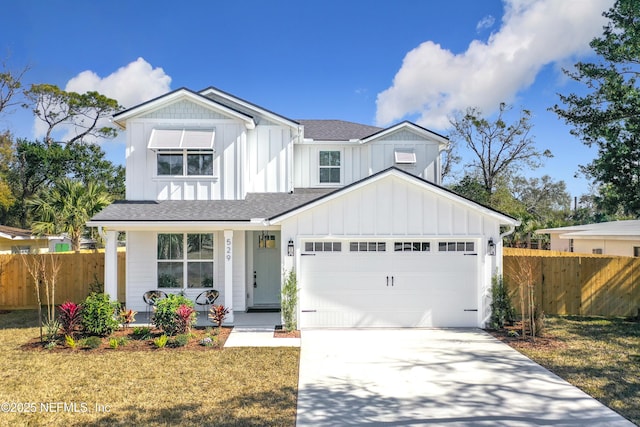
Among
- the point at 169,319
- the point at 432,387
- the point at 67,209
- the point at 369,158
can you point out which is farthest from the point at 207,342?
the point at 67,209

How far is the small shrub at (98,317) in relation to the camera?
9.66 m

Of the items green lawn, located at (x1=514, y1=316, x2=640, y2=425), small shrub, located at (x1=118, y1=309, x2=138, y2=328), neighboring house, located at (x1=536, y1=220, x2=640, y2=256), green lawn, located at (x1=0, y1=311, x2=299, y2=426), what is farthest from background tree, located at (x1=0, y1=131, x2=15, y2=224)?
neighboring house, located at (x1=536, y1=220, x2=640, y2=256)

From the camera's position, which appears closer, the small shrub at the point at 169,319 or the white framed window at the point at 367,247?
the small shrub at the point at 169,319

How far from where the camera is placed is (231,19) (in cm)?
1533

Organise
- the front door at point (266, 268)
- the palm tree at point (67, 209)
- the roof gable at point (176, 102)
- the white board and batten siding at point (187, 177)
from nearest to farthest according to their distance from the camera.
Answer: the roof gable at point (176, 102), the white board and batten siding at point (187, 177), the front door at point (266, 268), the palm tree at point (67, 209)

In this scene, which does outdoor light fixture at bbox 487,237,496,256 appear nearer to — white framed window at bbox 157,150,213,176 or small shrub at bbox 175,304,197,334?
small shrub at bbox 175,304,197,334

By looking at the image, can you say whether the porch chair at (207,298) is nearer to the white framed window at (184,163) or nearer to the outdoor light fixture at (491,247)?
the white framed window at (184,163)

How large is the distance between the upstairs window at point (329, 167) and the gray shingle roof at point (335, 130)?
2.07ft

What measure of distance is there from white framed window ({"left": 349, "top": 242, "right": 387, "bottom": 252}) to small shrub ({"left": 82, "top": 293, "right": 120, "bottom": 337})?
244 inches

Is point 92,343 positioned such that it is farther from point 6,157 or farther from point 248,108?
point 6,157

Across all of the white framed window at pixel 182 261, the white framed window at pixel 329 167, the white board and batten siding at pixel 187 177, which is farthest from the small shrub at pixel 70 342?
the white framed window at pixel 329 167

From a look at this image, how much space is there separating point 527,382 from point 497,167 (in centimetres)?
2592

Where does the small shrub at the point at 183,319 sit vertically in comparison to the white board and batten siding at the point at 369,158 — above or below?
below

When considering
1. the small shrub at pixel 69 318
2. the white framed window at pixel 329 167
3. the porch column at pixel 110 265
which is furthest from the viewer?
the white framed window at pixel 329 167
